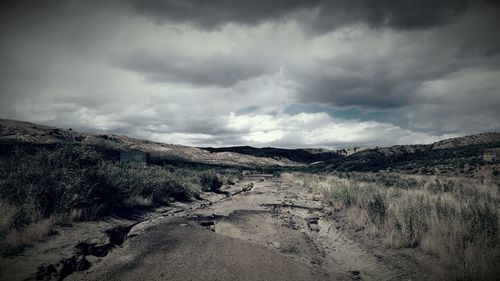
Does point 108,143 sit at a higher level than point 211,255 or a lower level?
higher

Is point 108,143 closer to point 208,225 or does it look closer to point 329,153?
point 208,225

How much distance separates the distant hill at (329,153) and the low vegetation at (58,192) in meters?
4.38

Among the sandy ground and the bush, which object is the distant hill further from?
the sandy ground

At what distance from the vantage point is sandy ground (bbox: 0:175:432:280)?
5.59m

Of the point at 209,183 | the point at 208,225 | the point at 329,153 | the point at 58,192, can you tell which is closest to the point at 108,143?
the point at 209,183

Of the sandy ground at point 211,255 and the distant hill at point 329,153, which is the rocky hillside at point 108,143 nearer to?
the distant hill at point 329,153

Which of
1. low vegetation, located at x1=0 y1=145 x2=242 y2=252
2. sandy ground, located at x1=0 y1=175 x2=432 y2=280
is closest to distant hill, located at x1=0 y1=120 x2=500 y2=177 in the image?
low vegetation, located at x1=0 y1=145 x2=242 y2=252

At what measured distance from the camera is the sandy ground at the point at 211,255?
18.3 feet

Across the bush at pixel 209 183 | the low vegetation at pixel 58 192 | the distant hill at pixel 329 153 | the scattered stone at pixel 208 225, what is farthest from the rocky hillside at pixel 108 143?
the scattered stone at pixel 208 225

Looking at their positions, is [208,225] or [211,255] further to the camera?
[208,225]

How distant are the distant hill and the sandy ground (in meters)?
9.71

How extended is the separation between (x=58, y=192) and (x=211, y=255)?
589cm

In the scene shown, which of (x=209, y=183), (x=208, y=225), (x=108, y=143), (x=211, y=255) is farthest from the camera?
(x=108, y=143)

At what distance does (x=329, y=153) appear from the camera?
157125mm
